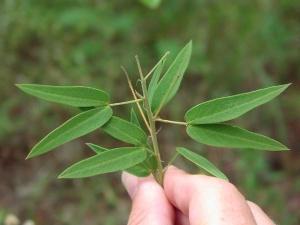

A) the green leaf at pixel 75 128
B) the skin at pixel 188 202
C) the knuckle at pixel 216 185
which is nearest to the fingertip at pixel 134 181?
the skin at pixel 188 202

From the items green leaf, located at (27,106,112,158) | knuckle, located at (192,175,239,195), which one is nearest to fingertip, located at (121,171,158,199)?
knuckle, located at (192,175,239,195)

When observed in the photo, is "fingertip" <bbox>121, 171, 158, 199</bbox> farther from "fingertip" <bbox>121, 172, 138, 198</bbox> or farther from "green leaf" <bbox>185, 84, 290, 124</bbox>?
"green leaf" <bbox>185, 84, 290, 124</bbox>

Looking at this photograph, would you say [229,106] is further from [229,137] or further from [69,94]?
[69,94]

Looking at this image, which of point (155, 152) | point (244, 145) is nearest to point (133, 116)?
point (155, 152)

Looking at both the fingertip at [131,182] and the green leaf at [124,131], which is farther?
the fingertip at [131,182]

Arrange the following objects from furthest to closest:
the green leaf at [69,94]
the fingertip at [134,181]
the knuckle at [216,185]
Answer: the fingertip at [134,181]
the knuckle at [216,185]
the green leaf at [69,94]

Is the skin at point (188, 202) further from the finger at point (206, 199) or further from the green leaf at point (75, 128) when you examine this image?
the green leaf at point (75, 128)
